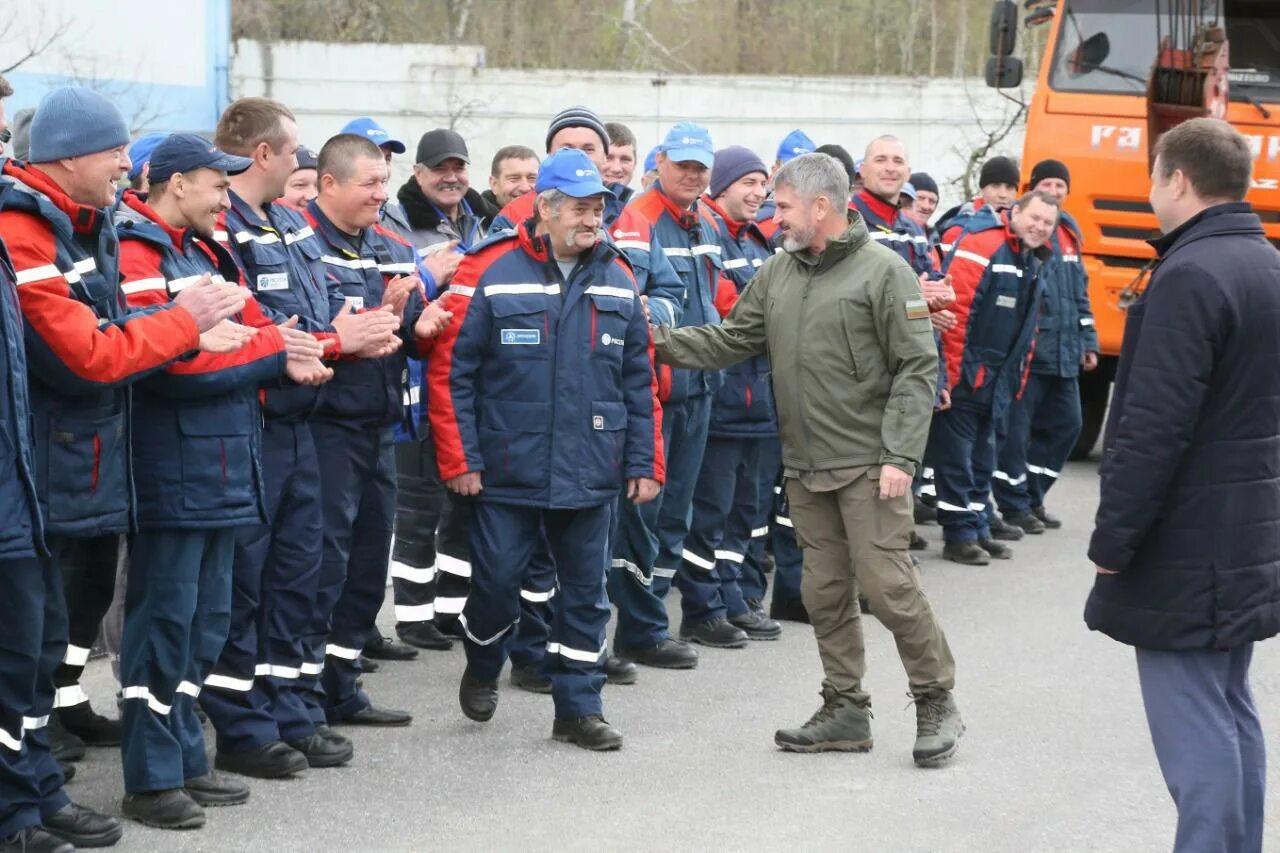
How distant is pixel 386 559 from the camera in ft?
22.2

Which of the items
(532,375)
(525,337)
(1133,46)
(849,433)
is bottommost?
(849,433)

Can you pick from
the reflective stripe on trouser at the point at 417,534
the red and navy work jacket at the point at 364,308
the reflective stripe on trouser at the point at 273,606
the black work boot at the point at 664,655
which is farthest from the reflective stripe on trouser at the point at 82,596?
the black work boot at the point at 664,655

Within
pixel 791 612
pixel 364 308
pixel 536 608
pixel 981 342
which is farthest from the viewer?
pixel 981 342

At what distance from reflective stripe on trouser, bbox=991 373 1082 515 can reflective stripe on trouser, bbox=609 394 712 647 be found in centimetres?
411

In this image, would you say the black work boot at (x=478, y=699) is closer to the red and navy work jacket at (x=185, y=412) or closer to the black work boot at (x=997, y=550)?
the red and navy work jacket at (x=185, y=412)

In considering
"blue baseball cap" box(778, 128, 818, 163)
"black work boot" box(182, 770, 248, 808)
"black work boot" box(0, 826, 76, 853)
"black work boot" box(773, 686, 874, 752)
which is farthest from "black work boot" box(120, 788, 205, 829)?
"blue baseball cap" box(778, 128, 818, 163)

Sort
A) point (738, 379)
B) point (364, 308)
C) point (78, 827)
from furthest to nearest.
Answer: point (738, 379) < point (364, 308) < point (78, 827)

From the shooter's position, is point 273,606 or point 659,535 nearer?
point 273,606

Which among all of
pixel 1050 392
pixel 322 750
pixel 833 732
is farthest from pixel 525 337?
pixel 1050 392

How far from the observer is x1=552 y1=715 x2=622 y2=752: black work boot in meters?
6.47

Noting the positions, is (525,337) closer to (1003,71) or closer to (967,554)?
(967,554)

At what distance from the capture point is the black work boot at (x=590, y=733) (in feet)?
21.2

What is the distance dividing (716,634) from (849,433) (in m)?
2.16

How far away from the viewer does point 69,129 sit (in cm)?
504
